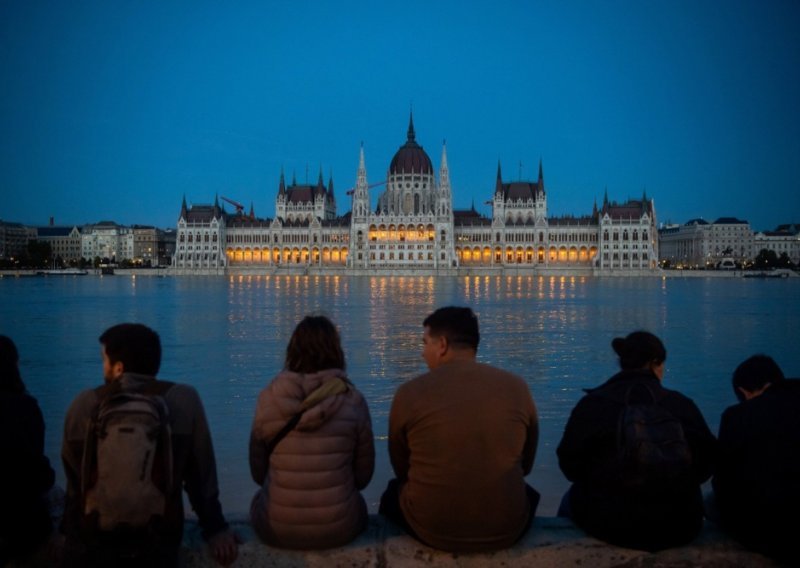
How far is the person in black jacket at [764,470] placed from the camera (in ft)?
12.2

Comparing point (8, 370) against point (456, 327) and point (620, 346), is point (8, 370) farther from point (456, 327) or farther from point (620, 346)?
point (620, 346)

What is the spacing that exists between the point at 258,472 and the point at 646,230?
391ft

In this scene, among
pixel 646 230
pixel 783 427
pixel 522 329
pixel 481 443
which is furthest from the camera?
pixel 646 230

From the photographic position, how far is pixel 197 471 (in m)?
3.66

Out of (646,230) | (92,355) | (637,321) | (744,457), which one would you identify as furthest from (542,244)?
(744,457)

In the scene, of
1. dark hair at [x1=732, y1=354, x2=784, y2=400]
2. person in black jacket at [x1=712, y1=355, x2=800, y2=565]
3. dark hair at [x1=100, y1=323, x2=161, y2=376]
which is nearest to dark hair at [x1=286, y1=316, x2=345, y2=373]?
dark hair at [x1=100, y1=323, x2=161, y2=376]

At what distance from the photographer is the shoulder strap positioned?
352 centimetres

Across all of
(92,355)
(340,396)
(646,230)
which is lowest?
(92,355)

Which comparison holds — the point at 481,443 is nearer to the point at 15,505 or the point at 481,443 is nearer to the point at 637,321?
the point at 15,505

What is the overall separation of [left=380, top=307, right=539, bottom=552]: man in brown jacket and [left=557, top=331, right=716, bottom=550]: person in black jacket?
317 millimetres

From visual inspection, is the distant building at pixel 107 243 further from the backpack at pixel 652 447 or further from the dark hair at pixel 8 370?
the backpack at pixel 652 447

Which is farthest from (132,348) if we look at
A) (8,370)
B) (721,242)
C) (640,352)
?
(721,242)

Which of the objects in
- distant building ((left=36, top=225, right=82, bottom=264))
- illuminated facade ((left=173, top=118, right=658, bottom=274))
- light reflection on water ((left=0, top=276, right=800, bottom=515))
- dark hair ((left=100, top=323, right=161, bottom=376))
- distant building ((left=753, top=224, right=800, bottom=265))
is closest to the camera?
dark hair ((left=100, top=323, right=161, bottom=376))

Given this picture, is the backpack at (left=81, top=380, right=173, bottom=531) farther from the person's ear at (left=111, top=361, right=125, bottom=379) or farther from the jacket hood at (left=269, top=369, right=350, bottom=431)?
the jacket hood at (left=269, top=369, right=350, bottom=431)
